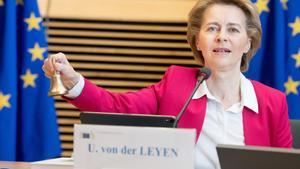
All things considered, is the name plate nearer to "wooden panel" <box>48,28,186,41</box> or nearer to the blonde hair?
the blonde hair


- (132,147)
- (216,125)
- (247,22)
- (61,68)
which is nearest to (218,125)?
(216,125)

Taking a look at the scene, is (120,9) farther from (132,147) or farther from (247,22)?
(132,147)

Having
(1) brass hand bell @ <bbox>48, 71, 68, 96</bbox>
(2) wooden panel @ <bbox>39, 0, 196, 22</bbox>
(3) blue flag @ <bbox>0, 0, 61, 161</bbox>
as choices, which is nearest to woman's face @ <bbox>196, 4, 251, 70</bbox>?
(1) brass hand bell @ <bbox>48, 71, 68, 96</bbox>

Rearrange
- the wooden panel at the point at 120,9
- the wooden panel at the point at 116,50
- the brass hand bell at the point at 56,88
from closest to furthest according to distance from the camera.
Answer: the brass hand bell at the point at 56,88, the wooden panel at the point at 120,9, the wooden panel at the point at 116,50

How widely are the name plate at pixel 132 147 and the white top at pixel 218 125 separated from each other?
28.2 inches

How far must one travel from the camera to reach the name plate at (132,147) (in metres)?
1.50

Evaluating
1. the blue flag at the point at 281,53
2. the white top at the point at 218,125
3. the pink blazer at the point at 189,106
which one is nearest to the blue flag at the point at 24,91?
the pink blazer at the point at 189,106

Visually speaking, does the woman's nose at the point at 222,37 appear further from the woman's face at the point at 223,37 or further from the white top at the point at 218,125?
the white top at the point at 218,125

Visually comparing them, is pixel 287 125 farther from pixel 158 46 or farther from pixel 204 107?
pixel 158 46

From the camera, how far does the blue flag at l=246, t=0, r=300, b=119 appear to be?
11.5ft

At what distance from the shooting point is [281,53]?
350 centimetres

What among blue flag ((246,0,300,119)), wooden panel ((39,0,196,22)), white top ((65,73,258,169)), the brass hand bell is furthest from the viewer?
wooden panel ((39,0,196,22))

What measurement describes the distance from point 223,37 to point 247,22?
19 centimetres

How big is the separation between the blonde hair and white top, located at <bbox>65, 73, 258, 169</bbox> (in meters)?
0.26
